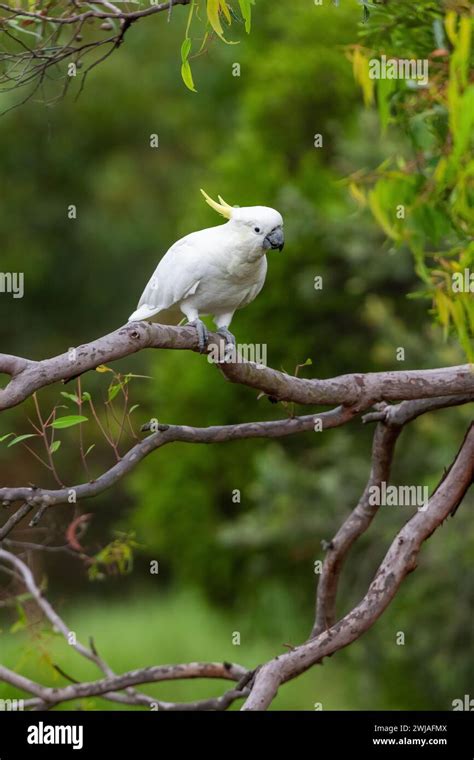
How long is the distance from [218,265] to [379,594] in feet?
3.15

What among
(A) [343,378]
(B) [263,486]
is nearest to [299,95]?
(B) [263,486]

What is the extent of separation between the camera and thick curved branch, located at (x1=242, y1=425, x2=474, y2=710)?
2.59 metres

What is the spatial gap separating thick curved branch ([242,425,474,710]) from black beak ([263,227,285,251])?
706 mm

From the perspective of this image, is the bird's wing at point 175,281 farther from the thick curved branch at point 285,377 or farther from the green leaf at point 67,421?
the green leaf at point 67,421

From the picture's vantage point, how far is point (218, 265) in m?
3.00

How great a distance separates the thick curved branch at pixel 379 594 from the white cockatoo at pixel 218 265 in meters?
0.69

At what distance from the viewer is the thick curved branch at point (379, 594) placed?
2588 millimetres

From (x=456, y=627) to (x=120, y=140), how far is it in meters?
7.92

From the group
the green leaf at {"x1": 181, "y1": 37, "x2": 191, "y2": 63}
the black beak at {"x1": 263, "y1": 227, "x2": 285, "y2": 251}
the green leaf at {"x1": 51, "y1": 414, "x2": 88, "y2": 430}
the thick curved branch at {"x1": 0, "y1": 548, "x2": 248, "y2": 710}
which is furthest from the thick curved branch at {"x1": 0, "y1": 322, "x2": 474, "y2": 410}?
the thick curved branch at {"x1": 0, "y1": 548, "x2": 248, "y2": 710}

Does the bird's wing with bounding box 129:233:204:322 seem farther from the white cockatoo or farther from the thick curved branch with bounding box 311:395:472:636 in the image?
the thick curved branch with bounding box 311:395:472:636

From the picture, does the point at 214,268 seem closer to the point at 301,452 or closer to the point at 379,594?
the point at 379,594

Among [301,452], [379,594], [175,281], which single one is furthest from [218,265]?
[301,452]

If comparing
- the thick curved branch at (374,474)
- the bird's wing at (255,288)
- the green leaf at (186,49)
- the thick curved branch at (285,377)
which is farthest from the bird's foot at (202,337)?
the green leaf at (186,49)
